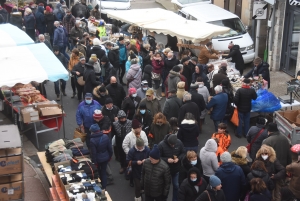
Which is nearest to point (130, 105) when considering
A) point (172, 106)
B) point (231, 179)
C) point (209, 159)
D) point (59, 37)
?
point (172, 106)

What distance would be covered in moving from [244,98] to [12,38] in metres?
6.34

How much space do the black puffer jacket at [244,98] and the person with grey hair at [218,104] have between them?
0.98 ft

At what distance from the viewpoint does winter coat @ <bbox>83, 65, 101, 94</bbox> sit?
1433cm

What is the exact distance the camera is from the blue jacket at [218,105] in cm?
1299

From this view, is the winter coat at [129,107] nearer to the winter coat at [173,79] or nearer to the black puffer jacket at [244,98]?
the winter coat at [173,79]

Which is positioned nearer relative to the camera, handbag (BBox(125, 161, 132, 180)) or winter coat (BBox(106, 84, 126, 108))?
handbag (BBox(125, 161, 132, 180))

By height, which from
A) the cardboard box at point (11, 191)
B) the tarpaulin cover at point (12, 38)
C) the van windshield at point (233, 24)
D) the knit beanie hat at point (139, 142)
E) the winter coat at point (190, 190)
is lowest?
the cardboard box at point (11, 191)

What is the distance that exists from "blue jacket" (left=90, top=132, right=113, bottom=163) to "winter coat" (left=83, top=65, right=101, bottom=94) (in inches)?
164

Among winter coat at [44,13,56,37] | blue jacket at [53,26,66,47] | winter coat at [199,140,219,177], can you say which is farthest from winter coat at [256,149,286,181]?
winter coat at [44,13,56,37]

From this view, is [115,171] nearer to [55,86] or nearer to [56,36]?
[55,86]

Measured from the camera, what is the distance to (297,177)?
31.2ft

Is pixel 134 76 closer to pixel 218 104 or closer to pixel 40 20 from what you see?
pixel 218 104

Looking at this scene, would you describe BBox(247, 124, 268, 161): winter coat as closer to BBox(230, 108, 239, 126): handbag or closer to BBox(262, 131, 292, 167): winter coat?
BBox(262, 131, 292, 167): winter coat

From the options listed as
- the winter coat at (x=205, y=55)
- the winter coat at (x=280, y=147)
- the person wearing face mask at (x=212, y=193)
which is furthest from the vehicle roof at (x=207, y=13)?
the person wearing face mask at (x=212, y=193)
